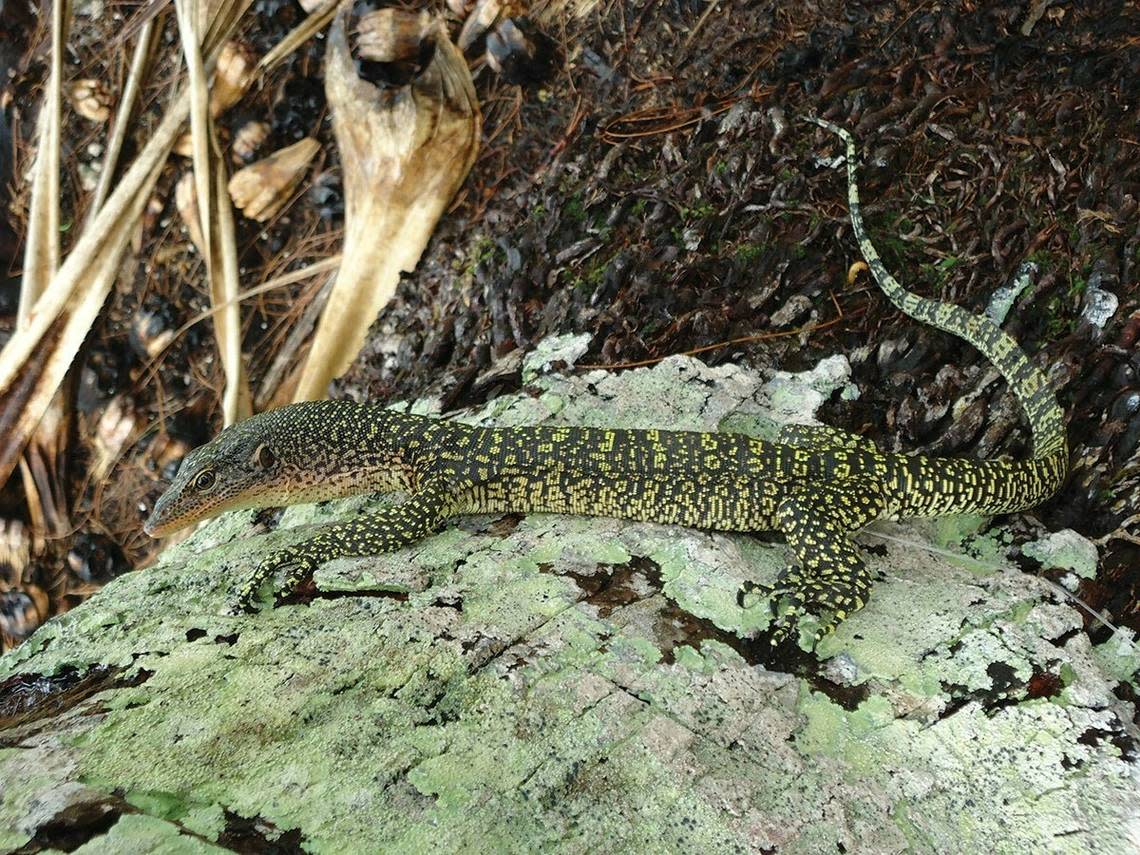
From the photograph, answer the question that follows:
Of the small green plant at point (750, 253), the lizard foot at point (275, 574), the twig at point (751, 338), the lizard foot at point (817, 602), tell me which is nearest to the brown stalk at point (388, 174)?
the twig at point (751, 338)

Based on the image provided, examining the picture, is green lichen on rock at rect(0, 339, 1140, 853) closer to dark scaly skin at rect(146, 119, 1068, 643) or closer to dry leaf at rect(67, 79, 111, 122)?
dark scaly skin at rect(146, 119, 1068, 643)

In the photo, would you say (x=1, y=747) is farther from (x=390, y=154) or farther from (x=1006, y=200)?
(x=1006, y=200)

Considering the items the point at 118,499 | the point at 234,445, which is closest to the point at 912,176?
the point at 234,445

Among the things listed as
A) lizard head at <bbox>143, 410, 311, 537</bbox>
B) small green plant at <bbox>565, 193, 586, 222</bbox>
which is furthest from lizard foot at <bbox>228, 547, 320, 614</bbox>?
small green plant at <bbox>565, 193, 586, 222</bbox>

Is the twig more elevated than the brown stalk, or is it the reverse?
the brown stalk

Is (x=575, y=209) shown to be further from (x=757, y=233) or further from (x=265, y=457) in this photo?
(x=265, y=457)

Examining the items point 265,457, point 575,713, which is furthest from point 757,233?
point 575,713
